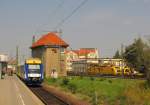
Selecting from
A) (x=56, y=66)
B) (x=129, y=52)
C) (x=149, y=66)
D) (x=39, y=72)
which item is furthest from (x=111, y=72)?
(x=149, y=66)

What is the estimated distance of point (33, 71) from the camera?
5828 cm

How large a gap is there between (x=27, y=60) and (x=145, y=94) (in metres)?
34.9

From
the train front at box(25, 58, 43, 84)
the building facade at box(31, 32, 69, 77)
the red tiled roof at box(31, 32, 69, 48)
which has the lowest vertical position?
the train front at box(25, 58, 43, 84)

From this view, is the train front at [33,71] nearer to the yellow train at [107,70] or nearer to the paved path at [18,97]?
the paved path at [18,97]

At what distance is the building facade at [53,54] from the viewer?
99188 millimetres

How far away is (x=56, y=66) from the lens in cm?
10188

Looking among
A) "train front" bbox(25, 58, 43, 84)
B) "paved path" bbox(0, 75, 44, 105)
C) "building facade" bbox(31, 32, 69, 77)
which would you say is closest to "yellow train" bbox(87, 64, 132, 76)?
"building facade" bbox(31, 32, 69, 77)

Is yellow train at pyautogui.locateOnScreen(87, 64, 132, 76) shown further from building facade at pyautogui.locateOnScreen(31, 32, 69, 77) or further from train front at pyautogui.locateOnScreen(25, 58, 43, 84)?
train front at pyautogui.locateOnScreen(25, 58, 43, 84)

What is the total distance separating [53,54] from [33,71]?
45.6 m

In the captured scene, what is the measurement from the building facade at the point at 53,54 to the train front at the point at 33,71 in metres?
36.5

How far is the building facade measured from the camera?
99.2 m

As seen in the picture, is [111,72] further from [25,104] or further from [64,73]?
[25,104]

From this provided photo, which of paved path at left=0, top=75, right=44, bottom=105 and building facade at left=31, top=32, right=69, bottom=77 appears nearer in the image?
paved path at left=0, top=75, right=44, bottom=105

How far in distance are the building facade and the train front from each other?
36.5 metres
